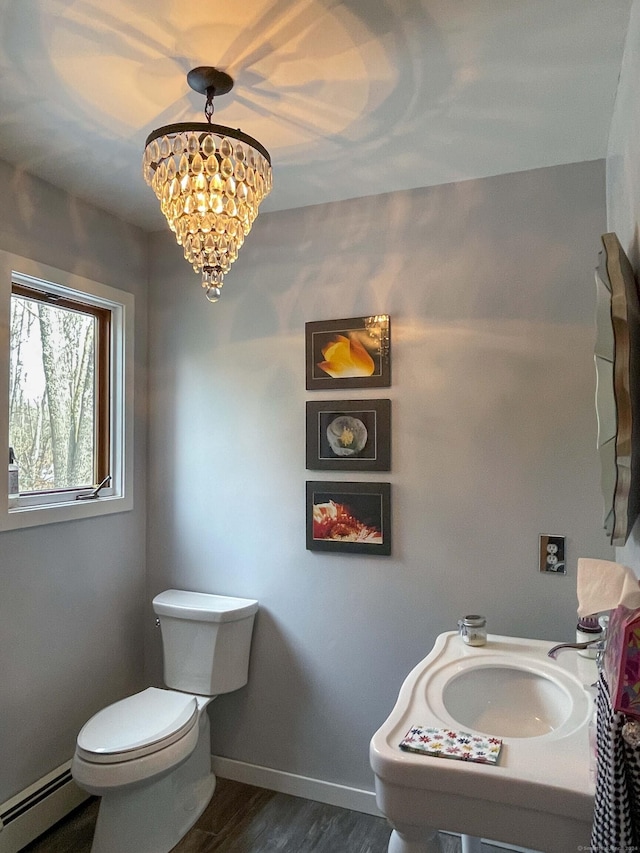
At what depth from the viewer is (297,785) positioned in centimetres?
234

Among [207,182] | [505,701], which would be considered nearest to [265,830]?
[505,701]

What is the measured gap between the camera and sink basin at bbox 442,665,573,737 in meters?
1.57

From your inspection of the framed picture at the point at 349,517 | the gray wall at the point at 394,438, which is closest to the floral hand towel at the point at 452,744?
the gray wall at the point at 394,438

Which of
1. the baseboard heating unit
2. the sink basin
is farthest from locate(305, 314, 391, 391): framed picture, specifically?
the baseboard heating unit

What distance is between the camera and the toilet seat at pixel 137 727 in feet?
6.14

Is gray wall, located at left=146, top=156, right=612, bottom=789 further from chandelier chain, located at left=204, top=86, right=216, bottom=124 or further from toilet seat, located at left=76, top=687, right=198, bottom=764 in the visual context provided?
chandelier chain, located at left=204, top=86, right=216, bottom=124

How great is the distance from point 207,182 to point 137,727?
1.77 m

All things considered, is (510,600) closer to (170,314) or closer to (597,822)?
→ (597,822)

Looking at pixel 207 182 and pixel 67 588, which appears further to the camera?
pixel 67 588

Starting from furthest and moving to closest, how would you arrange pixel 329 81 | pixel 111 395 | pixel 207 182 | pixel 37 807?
pixel 111 395 → pixel 37 807 → pixel 329 81 → pixel 207 182

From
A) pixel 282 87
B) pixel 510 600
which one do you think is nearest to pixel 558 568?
pixel 510 600

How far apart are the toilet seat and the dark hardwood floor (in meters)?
0.42

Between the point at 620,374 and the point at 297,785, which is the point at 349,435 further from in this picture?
the point at 297,785

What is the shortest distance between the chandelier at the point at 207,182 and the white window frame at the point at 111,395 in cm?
93
